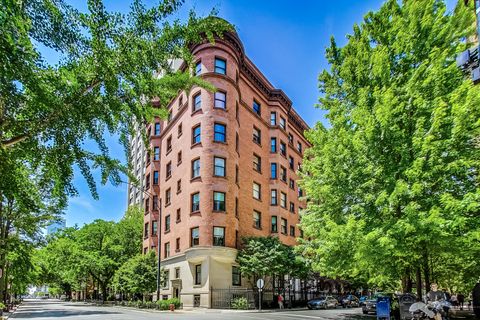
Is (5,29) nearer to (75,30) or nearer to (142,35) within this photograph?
(75,30)

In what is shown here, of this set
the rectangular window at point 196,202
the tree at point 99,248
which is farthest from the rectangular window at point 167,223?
the tree at point 99,248

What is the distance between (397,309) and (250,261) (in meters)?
13.8

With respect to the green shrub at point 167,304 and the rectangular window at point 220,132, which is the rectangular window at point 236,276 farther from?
the rectangular window at point 220,132

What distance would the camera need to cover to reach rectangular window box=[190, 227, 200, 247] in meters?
33.2

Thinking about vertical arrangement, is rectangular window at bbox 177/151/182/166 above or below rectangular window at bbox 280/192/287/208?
above

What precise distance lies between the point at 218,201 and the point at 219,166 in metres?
3.28

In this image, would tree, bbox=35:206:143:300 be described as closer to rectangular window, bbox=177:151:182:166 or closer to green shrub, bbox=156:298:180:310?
green shrub, bbox=156:298:180:310

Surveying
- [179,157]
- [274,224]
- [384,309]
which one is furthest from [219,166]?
[384,309]

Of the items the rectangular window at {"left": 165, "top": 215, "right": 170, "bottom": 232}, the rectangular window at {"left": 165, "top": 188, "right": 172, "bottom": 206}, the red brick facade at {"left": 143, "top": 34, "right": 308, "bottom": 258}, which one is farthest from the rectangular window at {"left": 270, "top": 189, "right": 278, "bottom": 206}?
the rectangular window at {"left": 165, "top": 215, "right": 170, "bottom": 232}

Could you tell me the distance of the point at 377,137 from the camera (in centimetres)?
1642

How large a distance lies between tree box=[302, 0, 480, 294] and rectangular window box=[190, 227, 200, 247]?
49.9 ft

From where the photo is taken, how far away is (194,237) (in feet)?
110

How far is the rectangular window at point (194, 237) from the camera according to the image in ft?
109

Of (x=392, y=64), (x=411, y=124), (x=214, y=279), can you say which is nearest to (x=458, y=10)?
(x=392, y=64)
